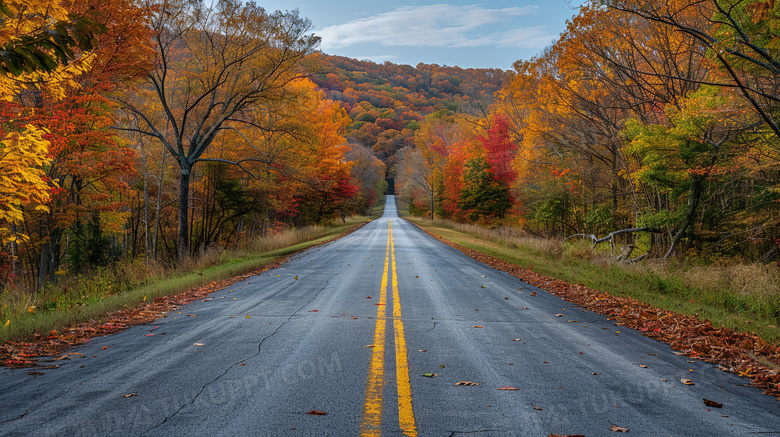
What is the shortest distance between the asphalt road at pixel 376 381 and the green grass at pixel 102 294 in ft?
4.09

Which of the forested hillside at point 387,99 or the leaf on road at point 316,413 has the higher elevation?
the forested hillside at point 387,99

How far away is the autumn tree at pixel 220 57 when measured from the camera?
15391mm

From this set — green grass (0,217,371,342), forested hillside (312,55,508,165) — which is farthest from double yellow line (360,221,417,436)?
forested hillside (312,55,508,165)

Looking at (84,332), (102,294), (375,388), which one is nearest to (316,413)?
(375,388)

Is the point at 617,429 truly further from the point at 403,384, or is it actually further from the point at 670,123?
the point at 670,123

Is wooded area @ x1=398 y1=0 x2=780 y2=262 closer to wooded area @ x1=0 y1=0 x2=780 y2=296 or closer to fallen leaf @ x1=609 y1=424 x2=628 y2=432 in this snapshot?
wooded area @ x1=0 y1=0 x2=780 y2=296

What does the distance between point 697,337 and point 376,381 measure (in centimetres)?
484

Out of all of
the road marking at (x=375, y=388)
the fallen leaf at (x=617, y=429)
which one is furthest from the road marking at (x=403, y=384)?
the fallen leaf at (x=617, y=429)

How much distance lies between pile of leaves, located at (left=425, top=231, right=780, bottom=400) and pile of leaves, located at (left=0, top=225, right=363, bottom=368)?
7.15 metres

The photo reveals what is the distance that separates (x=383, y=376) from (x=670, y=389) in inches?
101

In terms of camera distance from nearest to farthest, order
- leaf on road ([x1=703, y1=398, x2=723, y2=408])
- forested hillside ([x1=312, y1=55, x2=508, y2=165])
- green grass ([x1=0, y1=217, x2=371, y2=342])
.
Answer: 1. leaf on road ([x1=703, y1=398, x2=723, y2=408])
2. green grass ([x1=0, y1=217, x2=371, y2=342])
3. forested hillside ([x1=312, y1=55, x2=508, y2=165])

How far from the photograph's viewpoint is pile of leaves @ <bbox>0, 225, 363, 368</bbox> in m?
4.45

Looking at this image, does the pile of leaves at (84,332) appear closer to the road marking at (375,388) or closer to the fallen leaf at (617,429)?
the road marking at (375,388)

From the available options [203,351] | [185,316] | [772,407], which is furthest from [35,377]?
[772,407]
